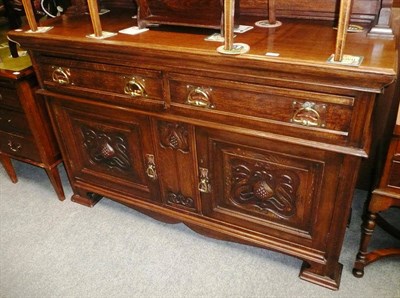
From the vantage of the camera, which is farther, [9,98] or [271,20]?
[9,98]

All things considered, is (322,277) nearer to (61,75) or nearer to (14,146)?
(61,75)

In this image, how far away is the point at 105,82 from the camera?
131 centimetres

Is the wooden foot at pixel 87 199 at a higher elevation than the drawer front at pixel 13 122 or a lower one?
lower

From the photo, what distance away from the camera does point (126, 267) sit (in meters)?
1.49

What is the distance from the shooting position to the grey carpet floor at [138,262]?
137 cm

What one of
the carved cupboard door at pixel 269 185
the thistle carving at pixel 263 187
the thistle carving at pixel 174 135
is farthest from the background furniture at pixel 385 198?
the thistle carving at pixel 174 135

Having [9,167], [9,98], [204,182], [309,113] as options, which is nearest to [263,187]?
[204,182]

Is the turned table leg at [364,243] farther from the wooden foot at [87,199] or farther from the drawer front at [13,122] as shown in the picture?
the drawer front at [13,122]

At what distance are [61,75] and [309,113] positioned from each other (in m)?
0.96

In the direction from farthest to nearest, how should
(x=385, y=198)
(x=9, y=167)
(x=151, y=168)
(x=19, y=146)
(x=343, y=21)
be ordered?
(x=9, y=167) < (x=19, y=146) < (x=151, y=168) < (x=385, y=198) < (x=343, y=21)

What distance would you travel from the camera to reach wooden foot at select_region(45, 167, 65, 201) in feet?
5.90

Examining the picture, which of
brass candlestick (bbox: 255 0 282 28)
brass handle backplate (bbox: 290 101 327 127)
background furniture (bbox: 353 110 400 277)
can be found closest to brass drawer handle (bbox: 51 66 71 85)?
brass candlestick (bbox: 255 0 282 28)

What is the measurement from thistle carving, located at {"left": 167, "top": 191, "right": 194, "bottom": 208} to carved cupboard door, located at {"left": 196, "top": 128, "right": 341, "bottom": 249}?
0.24ft

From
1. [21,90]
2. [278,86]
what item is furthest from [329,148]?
[21,90]
